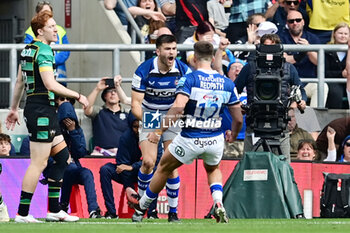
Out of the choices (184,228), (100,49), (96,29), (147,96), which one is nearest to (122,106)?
(100,49)

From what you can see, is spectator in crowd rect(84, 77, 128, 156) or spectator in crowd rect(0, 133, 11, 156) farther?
spectator in crowd rect(84, 77, 128, 156)

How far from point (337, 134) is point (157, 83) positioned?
3.97m

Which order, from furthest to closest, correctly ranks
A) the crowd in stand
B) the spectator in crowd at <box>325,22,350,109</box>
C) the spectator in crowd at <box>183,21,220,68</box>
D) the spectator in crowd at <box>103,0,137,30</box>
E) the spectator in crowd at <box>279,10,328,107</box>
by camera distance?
the spectator in crowd at <box>103,0,137,30</box> → the spectator in crowd at <box>279,10,328,107</box> → the spectator in crowd at <box>325,22,350,109</box> → the spectator in crowd at <box>183,21,220,68</box> → the crowd in stand

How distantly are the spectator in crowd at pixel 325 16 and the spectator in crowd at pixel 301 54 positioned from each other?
514 millimetres

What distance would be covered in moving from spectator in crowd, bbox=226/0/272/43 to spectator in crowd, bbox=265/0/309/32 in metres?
0.32

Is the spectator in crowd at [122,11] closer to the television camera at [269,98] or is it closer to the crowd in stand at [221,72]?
the crowd in stand at [221,72]

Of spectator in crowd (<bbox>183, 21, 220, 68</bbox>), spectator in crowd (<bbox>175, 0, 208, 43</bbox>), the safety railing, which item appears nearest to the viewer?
the safety railing

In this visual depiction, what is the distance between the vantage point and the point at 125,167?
16281mm

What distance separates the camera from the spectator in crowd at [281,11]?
20.1 metres

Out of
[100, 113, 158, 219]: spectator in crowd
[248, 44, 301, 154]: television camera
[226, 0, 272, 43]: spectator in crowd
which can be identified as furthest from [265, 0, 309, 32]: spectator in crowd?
[248, 44, 301, 154]: television camera

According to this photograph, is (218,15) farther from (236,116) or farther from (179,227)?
(179,227)

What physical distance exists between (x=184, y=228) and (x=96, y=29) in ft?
30.9

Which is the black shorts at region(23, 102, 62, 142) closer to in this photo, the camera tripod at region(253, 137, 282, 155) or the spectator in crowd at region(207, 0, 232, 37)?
the camera tripod at region(253, 137, 282, 155)

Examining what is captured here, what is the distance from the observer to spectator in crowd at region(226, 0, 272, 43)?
20266mm
